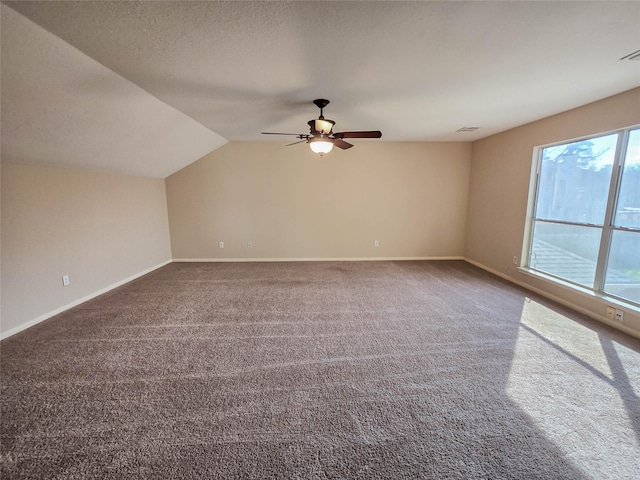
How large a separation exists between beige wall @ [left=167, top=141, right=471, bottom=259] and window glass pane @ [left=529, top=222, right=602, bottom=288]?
1.66 meters

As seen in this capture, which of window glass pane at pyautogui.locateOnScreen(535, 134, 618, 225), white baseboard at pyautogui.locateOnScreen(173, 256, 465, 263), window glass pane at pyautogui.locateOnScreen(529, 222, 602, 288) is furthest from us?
white baseboard at pyautogui.locateOnScreen(173, 256, 465, 263)

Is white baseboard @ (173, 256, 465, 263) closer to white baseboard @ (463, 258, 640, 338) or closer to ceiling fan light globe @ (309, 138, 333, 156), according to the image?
white baseboard @ (463, 258, 640, 338)

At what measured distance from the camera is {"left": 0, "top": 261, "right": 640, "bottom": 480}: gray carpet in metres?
1.35

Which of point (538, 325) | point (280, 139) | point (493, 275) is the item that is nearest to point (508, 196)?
point (493, 275)

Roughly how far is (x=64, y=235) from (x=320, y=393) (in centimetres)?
360

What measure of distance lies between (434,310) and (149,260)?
16.0 ft

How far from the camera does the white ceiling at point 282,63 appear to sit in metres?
1.51

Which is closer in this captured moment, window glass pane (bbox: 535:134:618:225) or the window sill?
the window sill

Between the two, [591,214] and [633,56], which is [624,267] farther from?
[633,56]

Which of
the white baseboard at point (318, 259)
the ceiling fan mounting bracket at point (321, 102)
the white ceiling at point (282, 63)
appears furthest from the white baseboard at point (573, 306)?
the ceiling fan mounting bracket at point (321, 102)

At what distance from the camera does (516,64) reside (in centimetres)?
207

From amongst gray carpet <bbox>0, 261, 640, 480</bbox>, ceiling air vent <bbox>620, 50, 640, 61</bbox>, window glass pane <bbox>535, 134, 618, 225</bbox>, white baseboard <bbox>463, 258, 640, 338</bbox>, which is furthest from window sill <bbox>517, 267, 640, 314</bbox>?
ceiling air vent <bbox>620, 50, 640, 61</bbox>

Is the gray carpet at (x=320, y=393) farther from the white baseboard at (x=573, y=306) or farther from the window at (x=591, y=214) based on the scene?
the window at (x=591, y=214)

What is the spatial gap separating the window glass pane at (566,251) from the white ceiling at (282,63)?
5.10ft
